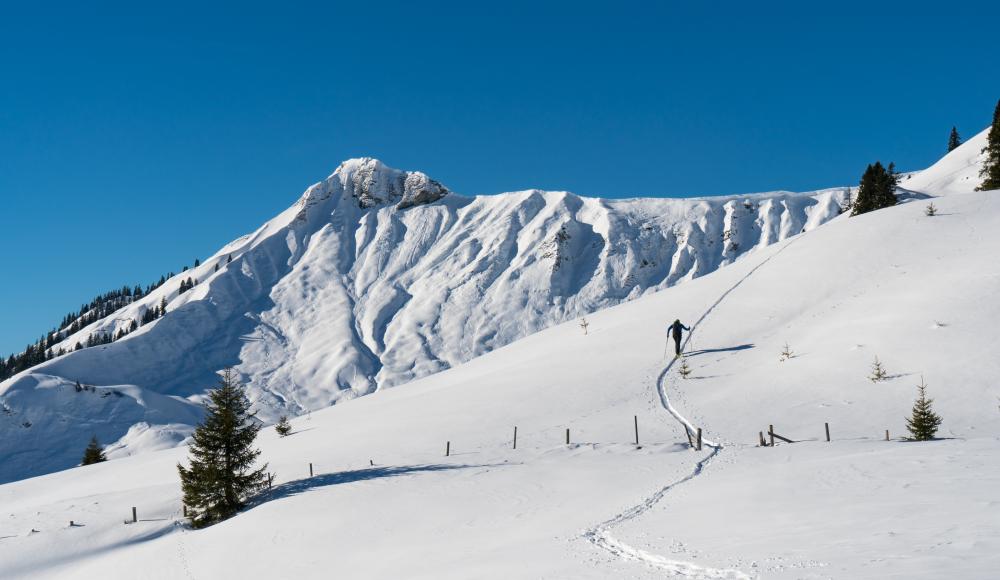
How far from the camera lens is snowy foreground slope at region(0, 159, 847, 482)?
118812 millimetres

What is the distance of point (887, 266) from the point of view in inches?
2025

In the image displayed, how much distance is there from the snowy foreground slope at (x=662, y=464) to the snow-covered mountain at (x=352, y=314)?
78857 millimetres

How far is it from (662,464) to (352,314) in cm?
15239

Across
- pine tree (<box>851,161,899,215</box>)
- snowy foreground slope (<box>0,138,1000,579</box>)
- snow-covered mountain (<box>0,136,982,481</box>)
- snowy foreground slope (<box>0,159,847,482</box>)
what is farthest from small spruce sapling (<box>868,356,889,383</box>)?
snow-covered mountain (<box>0,136,982,481</box>)

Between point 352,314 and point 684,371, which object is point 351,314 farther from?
point 684,371

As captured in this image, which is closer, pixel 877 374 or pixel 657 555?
pixel 657 555

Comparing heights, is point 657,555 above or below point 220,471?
below

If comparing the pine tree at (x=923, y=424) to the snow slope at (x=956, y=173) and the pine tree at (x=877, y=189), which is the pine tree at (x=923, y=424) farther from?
the snow slope at (x=956, y=173)

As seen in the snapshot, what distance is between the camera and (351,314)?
171875 mm

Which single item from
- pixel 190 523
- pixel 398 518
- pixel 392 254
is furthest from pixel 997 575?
pixel 392 254

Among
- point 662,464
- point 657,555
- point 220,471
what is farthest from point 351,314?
point 657,555

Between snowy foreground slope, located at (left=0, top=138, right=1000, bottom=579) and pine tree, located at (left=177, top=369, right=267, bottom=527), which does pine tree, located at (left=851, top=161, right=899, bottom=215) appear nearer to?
snowy foreground slope, located at (left=0, top=138, right=1000, bottom=579)

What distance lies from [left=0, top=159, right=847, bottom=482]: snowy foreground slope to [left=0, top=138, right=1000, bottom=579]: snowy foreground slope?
263 feet

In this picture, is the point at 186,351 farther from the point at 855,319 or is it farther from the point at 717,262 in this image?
the point at 855,319
